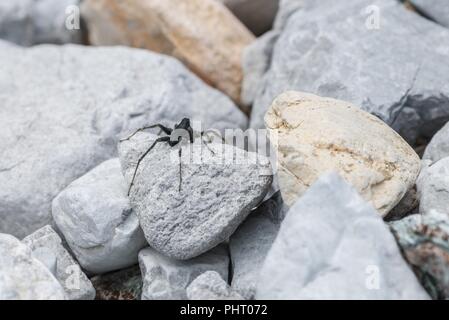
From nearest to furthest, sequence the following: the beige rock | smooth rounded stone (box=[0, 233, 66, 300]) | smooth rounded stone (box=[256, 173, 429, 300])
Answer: smooth rounded stone (box=[256, 173, 429, 300]), smooth rounded stone (box=[0, 233, 66, 300]), the beige rock

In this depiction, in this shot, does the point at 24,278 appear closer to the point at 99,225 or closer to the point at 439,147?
the point at 99,225

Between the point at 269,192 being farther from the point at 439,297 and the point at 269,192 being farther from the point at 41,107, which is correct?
the point at 41,107

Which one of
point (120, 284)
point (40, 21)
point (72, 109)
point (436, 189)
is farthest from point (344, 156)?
point (40, 21)

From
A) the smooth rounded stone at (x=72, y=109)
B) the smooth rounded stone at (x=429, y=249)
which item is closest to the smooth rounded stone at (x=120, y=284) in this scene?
the smooth rounded stone at (x=72, y=109)

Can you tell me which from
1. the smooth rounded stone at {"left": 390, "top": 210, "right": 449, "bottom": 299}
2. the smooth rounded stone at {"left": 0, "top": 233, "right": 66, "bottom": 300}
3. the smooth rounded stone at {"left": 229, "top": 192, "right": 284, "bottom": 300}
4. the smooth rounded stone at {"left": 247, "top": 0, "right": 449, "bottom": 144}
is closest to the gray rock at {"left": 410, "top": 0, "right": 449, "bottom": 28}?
the smooth rounded stone at {"left": 247, "top": 0, "right": 449, "bottom": 144}

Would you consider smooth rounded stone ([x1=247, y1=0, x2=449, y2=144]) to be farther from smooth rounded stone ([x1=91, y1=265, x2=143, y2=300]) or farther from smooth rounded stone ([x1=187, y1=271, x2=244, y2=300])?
smooth rounded stone ([x1=187, y1=271, x2=244, y2=300])

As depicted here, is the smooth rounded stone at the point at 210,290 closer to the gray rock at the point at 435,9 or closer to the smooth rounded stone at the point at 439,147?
the smooth rounded stone at the point at 439,147
